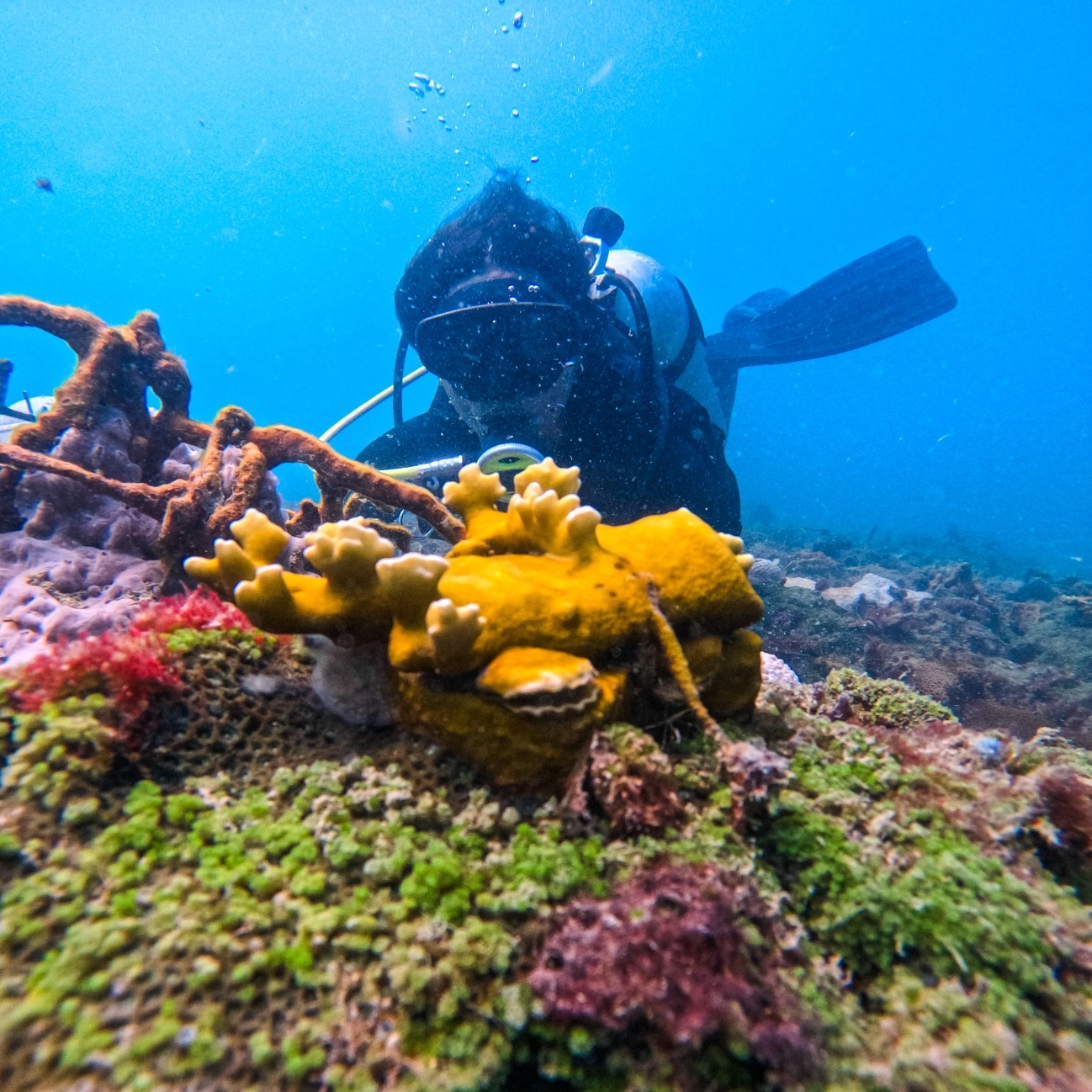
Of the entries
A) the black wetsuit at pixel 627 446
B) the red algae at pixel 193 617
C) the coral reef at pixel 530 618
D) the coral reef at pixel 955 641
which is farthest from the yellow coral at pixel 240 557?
the coral reef at pixel 955 641

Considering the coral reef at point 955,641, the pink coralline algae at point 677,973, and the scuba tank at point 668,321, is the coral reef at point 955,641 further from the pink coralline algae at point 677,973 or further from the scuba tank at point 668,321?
the pink coralline algae at point 677,973

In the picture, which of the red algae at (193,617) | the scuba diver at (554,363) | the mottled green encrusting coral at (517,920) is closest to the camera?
the mottled green encrusting coral at (517,920)

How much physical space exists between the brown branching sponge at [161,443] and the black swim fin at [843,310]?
1498cm

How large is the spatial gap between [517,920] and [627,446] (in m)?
6.89

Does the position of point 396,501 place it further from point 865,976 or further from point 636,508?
point 636,508

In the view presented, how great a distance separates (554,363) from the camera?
7.75m

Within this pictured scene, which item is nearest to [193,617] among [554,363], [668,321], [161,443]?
[161,443]

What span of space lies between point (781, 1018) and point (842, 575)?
17.3m

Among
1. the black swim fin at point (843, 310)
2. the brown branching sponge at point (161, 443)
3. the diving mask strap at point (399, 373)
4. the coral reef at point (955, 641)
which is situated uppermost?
the black swim fin at point (843, 310)

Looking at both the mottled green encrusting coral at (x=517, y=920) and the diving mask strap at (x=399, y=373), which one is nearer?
the mottled green encrusting coral at (x=517, y=920)

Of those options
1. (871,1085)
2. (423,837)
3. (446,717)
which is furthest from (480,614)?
(871,1085)

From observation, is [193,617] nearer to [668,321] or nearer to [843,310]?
[668,321]

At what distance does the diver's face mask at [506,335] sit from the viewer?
7.52m

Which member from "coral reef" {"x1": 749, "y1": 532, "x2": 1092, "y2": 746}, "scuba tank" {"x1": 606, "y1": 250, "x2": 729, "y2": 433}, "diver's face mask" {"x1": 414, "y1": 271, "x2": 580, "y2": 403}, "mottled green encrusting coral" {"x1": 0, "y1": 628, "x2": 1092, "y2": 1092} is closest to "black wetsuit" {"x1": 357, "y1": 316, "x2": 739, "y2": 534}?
"diver's face mask" {"x1": 414, "y1": 271, "x2": 580, "y2": 403}
